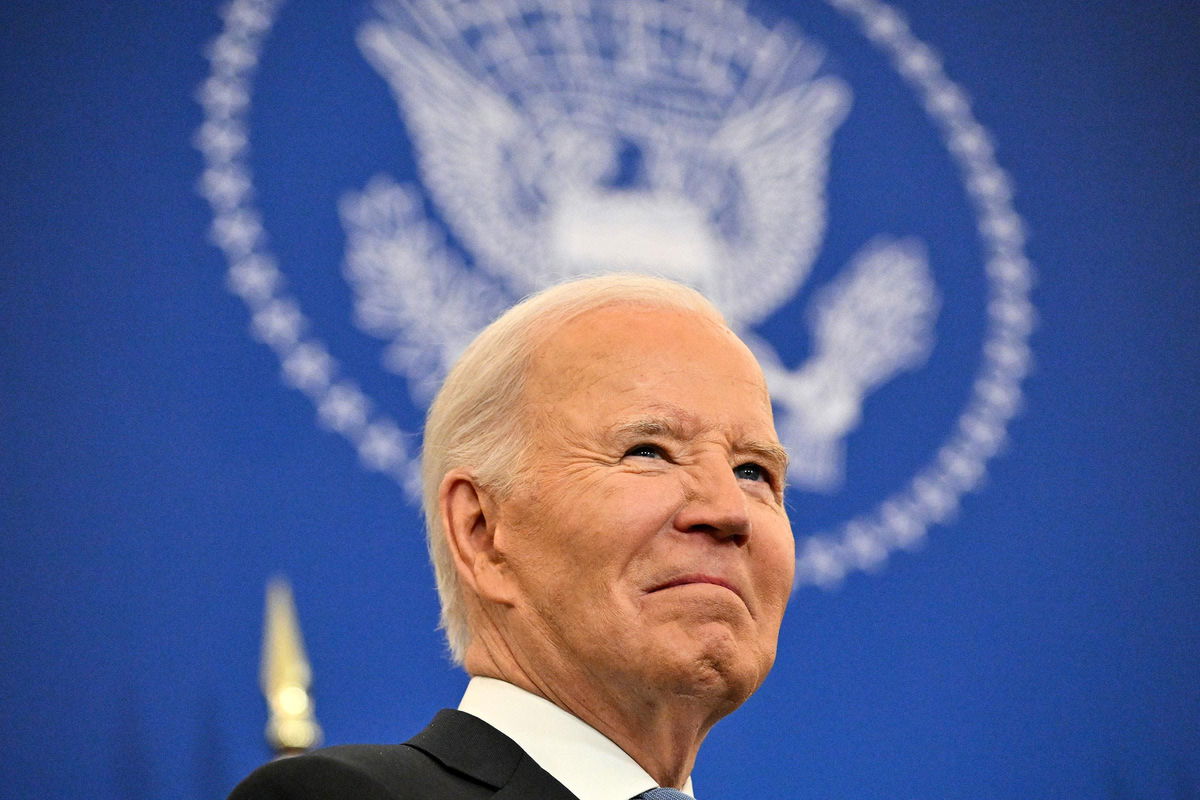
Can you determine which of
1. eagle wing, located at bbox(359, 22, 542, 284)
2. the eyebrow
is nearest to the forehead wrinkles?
the eyebrow

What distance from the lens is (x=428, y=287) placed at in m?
2.87

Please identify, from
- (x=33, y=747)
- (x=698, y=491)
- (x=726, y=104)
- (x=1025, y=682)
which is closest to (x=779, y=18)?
(x=726, y=104)

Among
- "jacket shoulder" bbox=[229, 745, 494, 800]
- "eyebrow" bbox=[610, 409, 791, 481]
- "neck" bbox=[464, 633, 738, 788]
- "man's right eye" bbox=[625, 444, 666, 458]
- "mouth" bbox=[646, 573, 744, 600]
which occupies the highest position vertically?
"eyebrow" bbox=[610, 409, 791, 481]

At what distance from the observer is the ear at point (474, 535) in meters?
1.53

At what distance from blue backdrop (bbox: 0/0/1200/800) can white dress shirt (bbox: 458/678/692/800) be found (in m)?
1.07

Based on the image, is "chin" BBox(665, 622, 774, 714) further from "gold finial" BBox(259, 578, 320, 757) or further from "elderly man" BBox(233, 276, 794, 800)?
"gold finial" BBox(259, 578, 320, 757)

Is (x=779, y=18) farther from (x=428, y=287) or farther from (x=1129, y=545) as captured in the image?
(x=1129, y=545)

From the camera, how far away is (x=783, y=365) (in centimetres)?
319

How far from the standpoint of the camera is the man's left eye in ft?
5.25

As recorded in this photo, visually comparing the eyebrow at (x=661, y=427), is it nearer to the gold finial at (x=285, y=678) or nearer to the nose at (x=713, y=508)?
the nose at (x=713, y=508)

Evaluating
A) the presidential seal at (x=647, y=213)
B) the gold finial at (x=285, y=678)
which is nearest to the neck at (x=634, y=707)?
the gold finial at (x=285, y=678)

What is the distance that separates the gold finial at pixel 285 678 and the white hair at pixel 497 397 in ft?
2.03

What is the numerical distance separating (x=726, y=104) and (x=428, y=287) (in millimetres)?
946

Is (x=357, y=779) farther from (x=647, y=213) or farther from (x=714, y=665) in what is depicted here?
(x=647, y=213)
